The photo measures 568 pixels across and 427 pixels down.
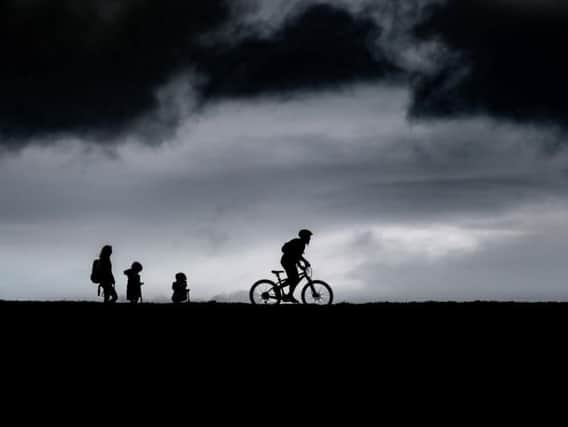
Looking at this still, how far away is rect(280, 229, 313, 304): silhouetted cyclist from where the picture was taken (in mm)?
22325

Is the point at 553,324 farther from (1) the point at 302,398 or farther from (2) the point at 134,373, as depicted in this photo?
(2) the point at 134,373

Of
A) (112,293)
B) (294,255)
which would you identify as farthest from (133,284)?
(294,255)

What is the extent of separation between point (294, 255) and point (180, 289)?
6.00m

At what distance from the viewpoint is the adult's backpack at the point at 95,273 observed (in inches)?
965

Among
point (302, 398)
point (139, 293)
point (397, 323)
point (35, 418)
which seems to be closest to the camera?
Answer: point (35, 418)

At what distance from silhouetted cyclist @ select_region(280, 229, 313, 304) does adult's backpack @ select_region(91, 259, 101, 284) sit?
605 centimetres

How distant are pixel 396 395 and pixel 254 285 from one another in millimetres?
11104

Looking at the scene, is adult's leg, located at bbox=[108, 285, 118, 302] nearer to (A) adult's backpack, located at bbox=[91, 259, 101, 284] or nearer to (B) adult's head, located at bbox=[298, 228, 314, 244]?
(A) adult's backpack, located at bbox=[91, 259, 101, 284]

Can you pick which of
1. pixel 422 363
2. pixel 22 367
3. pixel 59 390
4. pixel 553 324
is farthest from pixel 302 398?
pixel 553 324

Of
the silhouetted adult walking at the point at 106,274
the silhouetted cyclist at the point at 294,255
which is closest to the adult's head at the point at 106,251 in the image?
the silhouetted adult walking at the point at 106,274

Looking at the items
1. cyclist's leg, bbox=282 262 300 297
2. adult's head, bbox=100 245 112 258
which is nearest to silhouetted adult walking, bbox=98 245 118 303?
adult's head, bbox=100 245 112 258

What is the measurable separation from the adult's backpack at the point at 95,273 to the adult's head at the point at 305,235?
6.81 meters

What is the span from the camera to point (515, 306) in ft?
69.9

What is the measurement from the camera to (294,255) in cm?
2245
